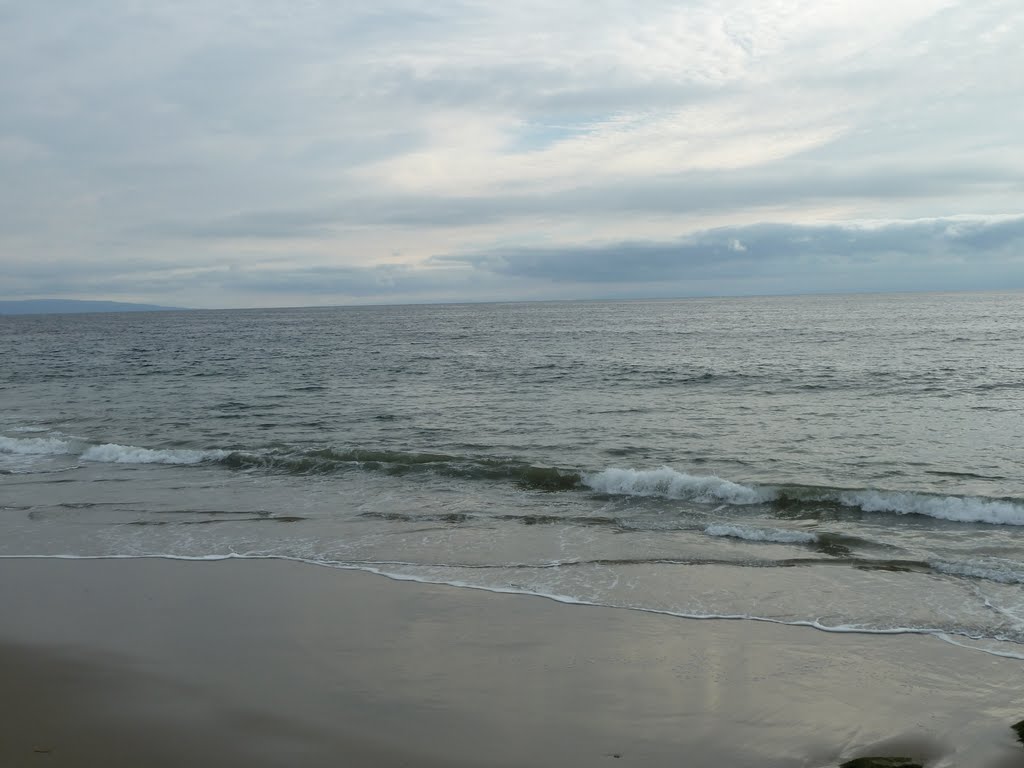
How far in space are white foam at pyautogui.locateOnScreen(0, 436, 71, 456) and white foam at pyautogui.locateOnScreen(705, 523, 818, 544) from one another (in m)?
16.6

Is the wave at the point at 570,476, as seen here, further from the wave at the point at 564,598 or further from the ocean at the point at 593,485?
the wave at the point at 564,598

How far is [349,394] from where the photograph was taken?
1125 inches

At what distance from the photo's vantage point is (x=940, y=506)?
39.4ft

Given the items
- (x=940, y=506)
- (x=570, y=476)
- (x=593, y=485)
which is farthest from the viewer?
(x=570, y=476)

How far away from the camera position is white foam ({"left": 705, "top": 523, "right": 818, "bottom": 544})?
1081cm

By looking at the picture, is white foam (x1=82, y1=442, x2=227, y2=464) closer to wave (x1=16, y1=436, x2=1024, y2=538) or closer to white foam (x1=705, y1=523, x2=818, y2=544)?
wave (x1=16, y1=436, x2=1024, y2=538)

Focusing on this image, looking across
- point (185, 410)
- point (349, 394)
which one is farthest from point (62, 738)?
point (349, 394)

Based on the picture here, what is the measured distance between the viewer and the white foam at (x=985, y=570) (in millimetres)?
8914

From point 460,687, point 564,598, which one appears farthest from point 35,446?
point 460,687

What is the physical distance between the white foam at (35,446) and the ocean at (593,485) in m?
0.07

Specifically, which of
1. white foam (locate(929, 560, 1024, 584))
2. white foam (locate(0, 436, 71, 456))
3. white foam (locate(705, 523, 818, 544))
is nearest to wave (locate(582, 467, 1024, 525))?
white foam (locate(705, 523, 818, 544))

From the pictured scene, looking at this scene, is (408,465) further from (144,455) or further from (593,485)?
(144,455)

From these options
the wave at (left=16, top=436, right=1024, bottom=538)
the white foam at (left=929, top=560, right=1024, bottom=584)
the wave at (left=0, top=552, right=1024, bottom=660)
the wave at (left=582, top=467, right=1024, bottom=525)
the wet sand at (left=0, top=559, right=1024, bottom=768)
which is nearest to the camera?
the wet sand at (left=0, top=559, right=1024, bottom=768)

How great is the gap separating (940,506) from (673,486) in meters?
4.35
